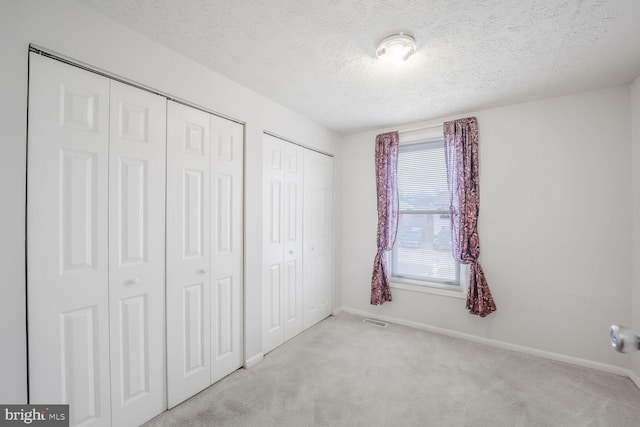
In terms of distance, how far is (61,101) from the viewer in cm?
143

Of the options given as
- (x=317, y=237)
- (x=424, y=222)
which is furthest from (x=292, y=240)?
(x=424, y=222)

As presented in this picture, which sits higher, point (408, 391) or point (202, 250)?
point (202, 250)

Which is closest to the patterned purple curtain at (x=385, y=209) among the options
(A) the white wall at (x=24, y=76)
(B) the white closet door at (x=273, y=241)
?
(B) the white closet door at (x=273, y=241)

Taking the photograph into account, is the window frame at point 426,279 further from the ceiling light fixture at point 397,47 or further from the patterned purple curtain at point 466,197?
the ceiling light fixture at point 397,47

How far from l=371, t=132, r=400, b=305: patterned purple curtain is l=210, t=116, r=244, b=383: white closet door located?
1.84m

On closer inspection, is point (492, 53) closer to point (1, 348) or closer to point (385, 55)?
point (385, 55)

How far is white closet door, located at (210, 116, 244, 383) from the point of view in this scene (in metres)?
2.22

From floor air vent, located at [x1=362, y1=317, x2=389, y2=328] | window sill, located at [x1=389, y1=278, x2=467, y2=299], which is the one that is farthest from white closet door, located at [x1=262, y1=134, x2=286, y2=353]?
window sill, located at [x1=389, y1=278, x2=467, y2=299]

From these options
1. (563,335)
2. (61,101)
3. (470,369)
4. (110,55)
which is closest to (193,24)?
(110,55)

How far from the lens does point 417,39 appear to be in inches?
69.4

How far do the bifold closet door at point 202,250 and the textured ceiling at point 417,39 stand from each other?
549 millimetres

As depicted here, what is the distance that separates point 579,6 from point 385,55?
1051 millimetres

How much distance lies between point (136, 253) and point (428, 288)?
3.07 m

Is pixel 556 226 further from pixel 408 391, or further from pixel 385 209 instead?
pixel 408 391
